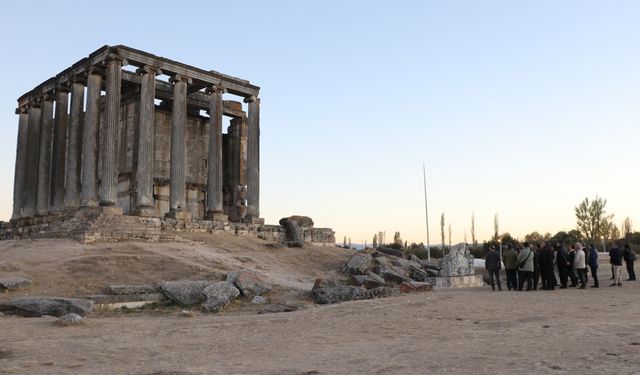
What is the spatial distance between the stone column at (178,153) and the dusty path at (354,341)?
12974 millimetres

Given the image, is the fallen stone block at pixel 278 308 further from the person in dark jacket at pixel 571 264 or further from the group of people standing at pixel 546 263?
the person in dark jacket at pixel 571 264

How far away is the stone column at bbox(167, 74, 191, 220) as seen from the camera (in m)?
24.7

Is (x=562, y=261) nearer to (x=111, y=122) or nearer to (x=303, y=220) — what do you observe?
(x=303, y=220)

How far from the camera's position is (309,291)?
16062 mm

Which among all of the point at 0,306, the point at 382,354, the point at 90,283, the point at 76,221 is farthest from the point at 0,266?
the point at 382,354

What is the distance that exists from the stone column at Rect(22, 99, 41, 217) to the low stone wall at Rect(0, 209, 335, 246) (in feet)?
5.11

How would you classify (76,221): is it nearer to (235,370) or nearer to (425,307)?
(425,307)

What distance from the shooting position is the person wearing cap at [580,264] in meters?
16.3

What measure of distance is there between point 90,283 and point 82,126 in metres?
14.5

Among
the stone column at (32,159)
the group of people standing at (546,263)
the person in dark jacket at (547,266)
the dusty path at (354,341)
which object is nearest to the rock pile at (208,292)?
the dusty path at (354,341)

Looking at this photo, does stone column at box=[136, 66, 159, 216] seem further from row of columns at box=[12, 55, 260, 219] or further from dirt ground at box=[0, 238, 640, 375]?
dirt ground at box=[0, 238, 640, 375]

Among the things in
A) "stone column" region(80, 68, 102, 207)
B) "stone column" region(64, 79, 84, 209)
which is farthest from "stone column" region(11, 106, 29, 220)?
"stone column" region(80, 68, 102, 207)

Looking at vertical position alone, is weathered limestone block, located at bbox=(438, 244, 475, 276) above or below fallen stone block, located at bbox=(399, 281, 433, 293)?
above

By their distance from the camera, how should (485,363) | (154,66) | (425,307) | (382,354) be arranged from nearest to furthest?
(485,363) → (382,354) → (425,307) → (154,66)
